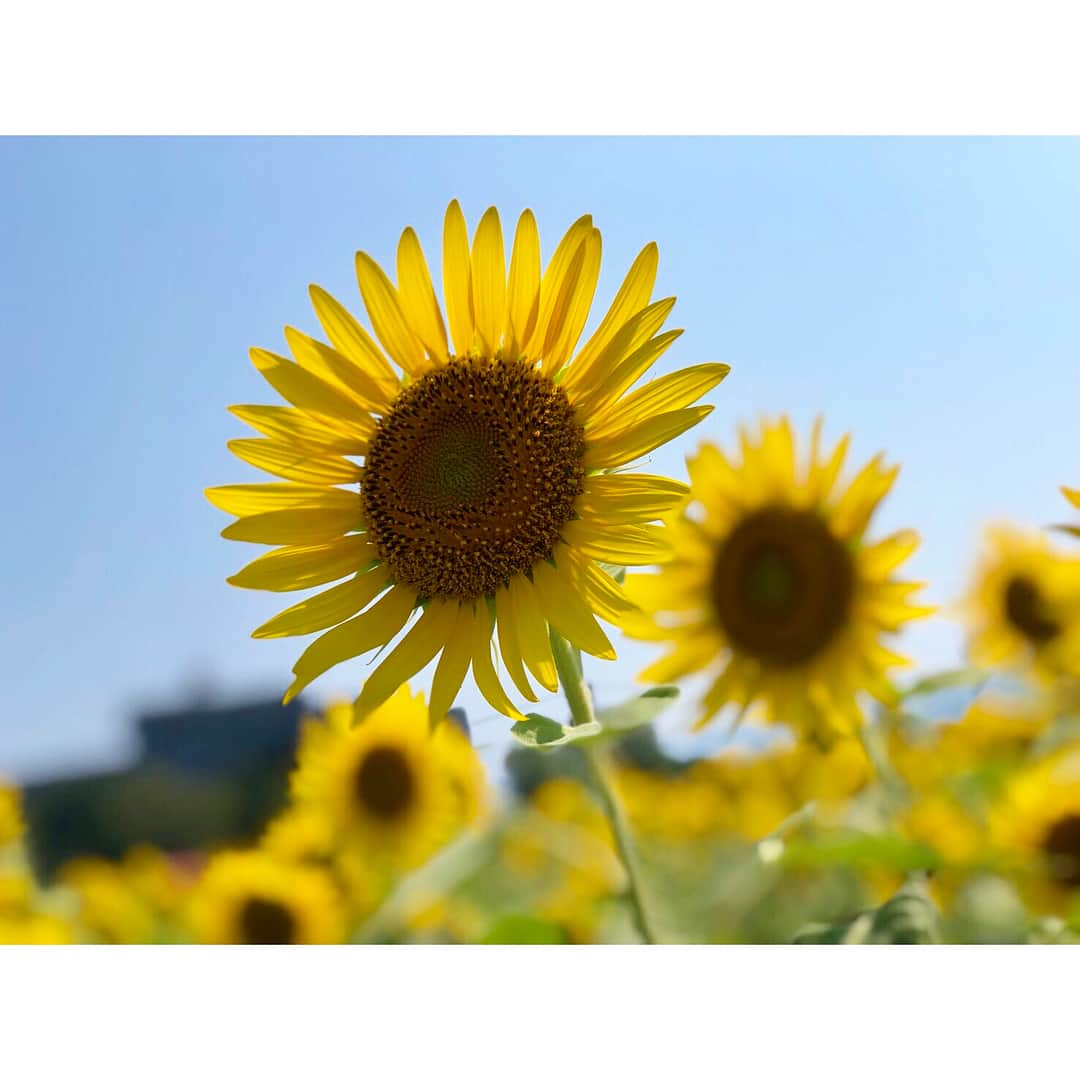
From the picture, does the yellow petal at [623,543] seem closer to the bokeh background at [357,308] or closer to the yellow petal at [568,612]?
the yellow petal at [568,612]

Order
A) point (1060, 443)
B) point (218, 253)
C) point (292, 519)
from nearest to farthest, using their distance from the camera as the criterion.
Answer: point (292, 519) < point (1060, 443) < point (218, 253)

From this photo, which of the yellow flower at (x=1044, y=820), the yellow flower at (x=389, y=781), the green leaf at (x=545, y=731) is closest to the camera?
the green leaf at (x=545, y=731)

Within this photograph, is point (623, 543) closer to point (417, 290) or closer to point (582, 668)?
point (582, 668)

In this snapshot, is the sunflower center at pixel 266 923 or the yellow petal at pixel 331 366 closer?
the yellow petal at pixel 331 366

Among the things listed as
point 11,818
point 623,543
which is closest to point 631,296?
point 623,543

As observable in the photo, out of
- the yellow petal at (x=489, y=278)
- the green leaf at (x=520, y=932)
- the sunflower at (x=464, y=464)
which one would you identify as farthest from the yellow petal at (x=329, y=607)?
the green leaf at (x=520, y=932)

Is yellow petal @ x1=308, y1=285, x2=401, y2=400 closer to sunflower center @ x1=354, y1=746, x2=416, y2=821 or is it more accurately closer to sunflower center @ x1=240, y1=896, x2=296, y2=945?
sunflower center @ x1=354, y1=746, x2=416, y2=821
